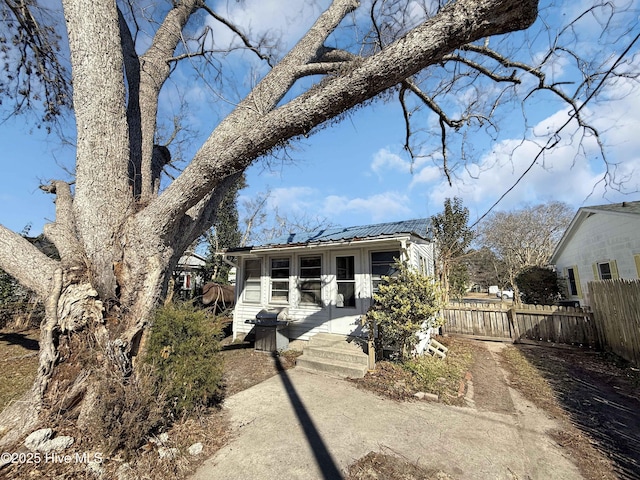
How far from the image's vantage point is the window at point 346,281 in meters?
7.42

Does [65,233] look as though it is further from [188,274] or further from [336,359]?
[188,274]

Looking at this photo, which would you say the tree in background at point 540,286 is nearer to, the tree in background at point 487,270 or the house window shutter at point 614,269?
the house window shutter at point 614,269

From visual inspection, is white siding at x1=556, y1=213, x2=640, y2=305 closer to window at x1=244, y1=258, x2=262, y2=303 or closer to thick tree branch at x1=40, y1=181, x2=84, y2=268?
window at x1=244, y1=258, x2=262, y2=303

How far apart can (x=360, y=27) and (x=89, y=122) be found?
482cm

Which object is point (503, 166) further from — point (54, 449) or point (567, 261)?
point (567, 261)

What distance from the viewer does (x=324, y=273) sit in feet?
25.5

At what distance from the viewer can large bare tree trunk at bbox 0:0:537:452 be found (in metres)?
2.67

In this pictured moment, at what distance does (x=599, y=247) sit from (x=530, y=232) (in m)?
17.1

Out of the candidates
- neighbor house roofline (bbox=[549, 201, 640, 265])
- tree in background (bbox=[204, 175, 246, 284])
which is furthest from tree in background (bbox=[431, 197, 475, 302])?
tree in background (bbox=[204, 175, 246, 284])

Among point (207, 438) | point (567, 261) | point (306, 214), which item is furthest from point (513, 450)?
point (306, 214)

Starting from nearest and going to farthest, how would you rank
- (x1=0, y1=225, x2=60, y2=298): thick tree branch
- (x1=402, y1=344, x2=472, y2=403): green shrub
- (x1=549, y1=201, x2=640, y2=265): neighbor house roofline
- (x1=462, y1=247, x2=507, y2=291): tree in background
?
(x1=0, y1=225, x2=60, y2=298): thick tree branch, (x1=402, y1=344, x2=472, y2=403): green shrub, (x1=549, y1=201, x2=640, y2=265): neighbor house roofline, (x1=462, y1=247, x2=507, y2=291): tree in background

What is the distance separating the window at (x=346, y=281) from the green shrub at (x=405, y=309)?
1427mm

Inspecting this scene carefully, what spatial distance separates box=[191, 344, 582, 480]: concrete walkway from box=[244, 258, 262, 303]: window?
4.41 m

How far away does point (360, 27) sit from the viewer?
5180 millimetres
